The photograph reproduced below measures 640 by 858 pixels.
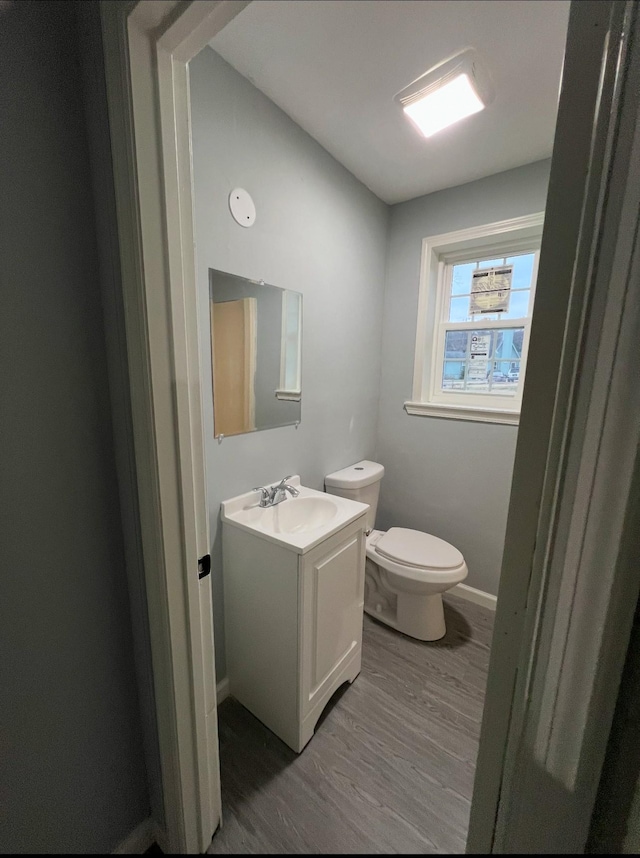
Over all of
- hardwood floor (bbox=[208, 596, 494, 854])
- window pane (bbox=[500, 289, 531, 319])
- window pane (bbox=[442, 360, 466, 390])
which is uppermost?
window pane (bbox=[500, 289, 531, 319])

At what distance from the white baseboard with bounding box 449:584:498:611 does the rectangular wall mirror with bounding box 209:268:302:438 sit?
1.55m

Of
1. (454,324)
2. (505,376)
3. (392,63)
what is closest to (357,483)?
(505,376)

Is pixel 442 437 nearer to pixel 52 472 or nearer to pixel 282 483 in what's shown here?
pixel 282 483

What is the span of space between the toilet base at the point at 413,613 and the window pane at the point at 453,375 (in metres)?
1.25

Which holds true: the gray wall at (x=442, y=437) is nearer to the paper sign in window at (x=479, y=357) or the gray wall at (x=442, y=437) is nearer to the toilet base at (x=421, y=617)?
the paper sign in window at (x=479, y=357)

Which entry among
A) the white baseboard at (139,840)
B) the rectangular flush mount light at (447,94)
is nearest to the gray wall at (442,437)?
the rectangular flush mount light at (447,94)

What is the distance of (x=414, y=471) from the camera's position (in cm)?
223

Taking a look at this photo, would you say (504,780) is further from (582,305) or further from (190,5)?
(190,5)

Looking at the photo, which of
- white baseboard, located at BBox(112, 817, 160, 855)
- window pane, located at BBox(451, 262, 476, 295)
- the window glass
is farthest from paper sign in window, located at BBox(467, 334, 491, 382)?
white baseboard, located at BBox(112, 817, 160, 855)

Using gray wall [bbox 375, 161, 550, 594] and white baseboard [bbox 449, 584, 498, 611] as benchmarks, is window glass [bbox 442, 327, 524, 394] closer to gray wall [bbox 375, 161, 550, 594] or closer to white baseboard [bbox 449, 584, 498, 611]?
gray wall [bbox 375, 161, 550, 594]

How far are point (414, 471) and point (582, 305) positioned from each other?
2.02 metres

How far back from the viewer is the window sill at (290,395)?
1.56 meters

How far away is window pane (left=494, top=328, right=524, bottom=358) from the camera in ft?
6.39

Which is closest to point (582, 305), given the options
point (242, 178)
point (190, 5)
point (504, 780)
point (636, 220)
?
point (636, 220)
